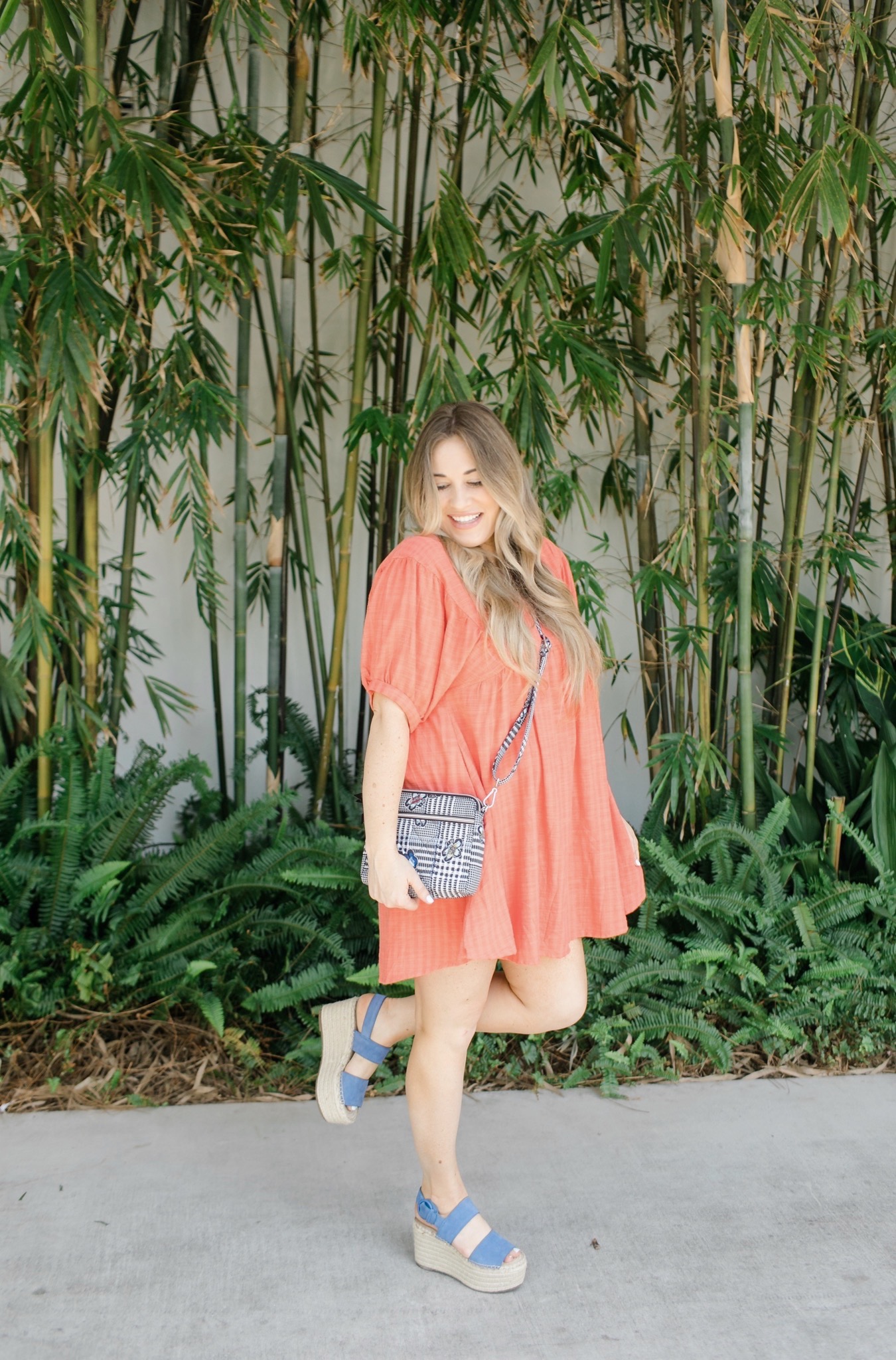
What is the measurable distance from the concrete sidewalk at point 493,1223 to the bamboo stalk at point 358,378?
1077mm

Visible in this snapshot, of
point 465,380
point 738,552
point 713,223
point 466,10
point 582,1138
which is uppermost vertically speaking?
point 466,10

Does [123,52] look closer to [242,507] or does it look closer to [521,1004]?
[242,507]

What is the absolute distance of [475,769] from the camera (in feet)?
5.45

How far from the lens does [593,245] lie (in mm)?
2996

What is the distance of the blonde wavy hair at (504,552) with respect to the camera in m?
1.64

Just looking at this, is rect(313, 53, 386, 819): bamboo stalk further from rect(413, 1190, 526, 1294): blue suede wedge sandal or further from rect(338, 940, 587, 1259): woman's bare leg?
rect(413, 1190, 526, 1294): blue suede wedge sandal

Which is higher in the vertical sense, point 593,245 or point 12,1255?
point 593,245

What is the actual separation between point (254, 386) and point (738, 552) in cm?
174

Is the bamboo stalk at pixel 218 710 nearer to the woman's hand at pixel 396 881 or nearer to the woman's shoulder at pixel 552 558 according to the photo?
the woman's shoulder at pixel 552 558

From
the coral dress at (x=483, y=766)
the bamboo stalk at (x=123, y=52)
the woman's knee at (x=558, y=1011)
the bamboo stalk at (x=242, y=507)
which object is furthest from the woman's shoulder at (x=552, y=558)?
the bamboo stalk at (x=123, y=52)

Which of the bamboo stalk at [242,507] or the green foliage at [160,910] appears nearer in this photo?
the green foliage at [160,910]

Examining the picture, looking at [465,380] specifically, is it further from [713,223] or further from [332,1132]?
[332,1132]

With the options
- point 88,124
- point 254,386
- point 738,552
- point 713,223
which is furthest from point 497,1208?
point 254,386

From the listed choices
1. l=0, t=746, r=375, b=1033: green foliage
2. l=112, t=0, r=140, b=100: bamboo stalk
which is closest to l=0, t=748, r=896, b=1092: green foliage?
l=0, t=746, r=375, b=1033: green foliage
